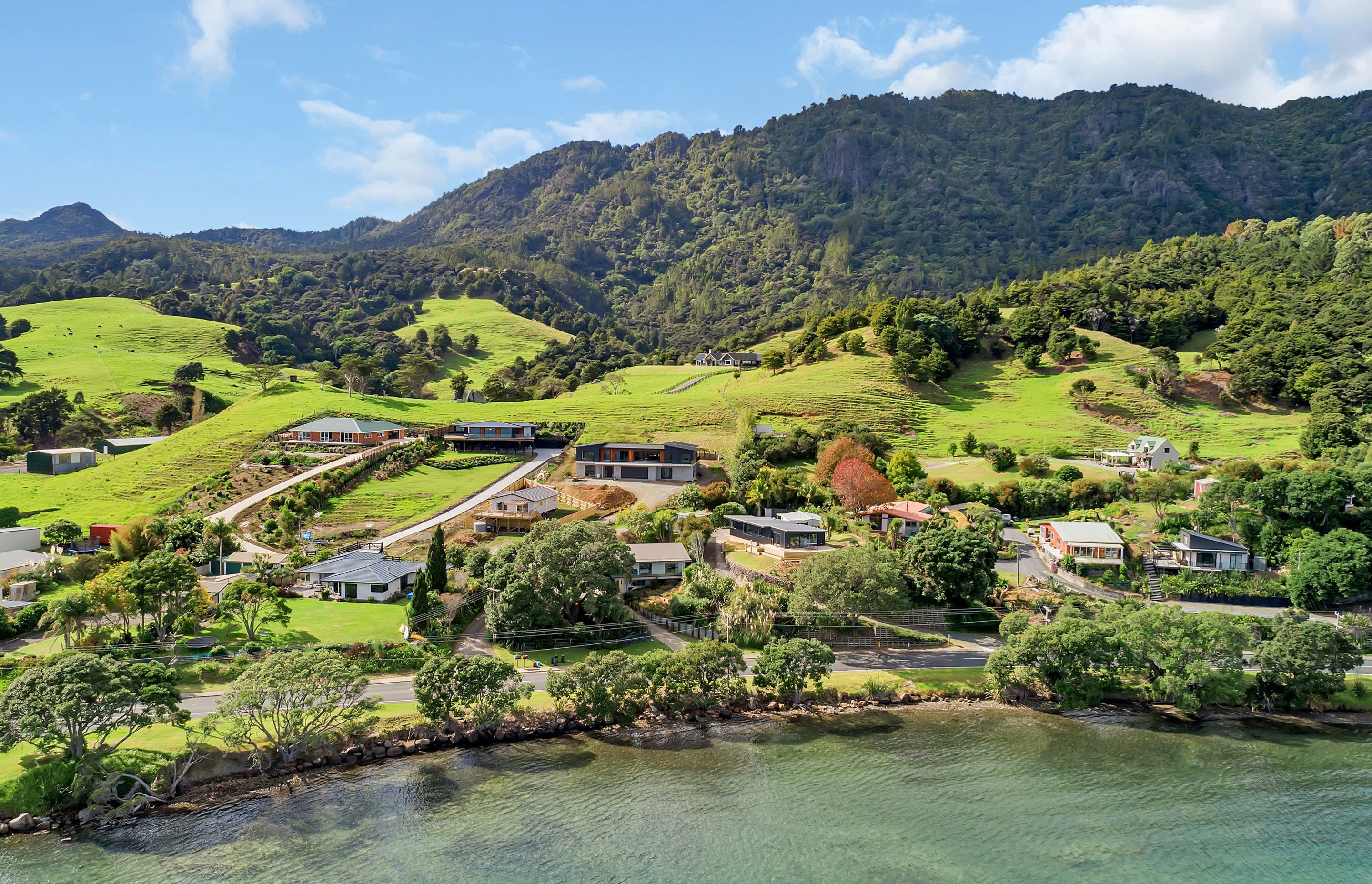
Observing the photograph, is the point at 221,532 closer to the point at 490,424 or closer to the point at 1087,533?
the point at 490,424

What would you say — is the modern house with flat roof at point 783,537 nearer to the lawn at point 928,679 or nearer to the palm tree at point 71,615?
the lawn at point 928,679

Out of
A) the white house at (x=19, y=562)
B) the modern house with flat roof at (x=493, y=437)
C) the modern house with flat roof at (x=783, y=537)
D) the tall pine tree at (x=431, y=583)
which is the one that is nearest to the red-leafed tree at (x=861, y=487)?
the modern house with flat roof at (x=783, y=537)

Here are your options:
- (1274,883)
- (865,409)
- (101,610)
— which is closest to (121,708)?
(101,610)

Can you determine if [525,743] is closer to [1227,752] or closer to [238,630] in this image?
[238,630]

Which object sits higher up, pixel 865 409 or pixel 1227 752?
pixel 865 409

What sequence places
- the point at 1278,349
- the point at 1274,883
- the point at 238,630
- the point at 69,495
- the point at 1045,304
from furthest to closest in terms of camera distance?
the point at 1045,304, the point at 1278,349, the point at 69,495, the point at 238,630, the point at 1274,883

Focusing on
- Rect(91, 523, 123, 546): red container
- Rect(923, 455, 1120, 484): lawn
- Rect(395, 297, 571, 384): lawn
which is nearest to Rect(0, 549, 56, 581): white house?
Rect(91, 523, 123, 546): red container

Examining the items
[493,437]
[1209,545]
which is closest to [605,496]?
[493,437]
